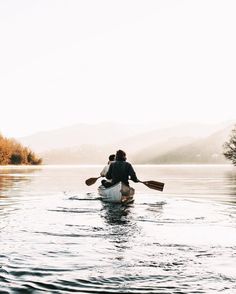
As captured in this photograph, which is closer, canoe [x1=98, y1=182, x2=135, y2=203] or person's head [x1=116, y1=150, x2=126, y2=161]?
person's head [x1=116, y1=150, x2=126, y2=161]

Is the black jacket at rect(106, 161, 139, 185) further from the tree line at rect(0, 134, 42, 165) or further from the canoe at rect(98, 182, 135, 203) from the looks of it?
the tree line at rect(0, 134, 42, 165)

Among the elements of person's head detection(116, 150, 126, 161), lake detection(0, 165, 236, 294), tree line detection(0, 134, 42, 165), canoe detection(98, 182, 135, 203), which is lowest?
lake detection(0, 165, 236, 294)

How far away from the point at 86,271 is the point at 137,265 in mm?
1265

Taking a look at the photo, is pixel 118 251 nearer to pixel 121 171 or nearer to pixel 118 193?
pixel 118 193

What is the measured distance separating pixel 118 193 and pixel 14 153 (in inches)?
4942

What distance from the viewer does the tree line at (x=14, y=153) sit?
141 metres

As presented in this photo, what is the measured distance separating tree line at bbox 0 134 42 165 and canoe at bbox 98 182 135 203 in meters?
115

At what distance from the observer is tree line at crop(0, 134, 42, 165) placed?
141 m

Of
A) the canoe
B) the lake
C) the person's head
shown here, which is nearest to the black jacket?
the person's head

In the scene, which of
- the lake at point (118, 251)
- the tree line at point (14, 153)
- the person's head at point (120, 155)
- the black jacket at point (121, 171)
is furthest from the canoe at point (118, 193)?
the tree line at point (14, 153)

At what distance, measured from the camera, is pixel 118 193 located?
26.9 meters

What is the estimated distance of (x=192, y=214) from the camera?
2292cm

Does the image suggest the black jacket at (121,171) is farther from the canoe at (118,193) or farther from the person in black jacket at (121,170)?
the canoe at (118,193)

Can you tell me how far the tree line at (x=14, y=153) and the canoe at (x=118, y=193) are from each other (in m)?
115
